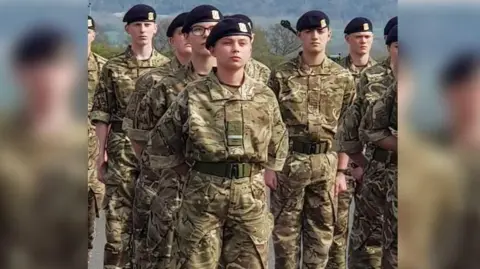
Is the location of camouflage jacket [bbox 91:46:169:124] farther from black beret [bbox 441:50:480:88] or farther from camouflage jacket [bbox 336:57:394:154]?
black beret [bbox 441:50:480:88]

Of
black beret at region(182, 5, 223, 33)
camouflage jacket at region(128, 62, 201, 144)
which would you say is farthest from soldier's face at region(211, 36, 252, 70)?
camouflage jacket at region(128, 62, 201, 144)

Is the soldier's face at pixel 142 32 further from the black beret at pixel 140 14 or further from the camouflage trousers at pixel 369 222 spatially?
the camouflage trousers at pixel 369 222

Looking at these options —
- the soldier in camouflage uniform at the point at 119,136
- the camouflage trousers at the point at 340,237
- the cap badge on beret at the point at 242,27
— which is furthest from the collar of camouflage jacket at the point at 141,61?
the cap badge on beret at the point at 242,27

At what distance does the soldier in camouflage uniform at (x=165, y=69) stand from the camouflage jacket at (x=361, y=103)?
31.0 inches

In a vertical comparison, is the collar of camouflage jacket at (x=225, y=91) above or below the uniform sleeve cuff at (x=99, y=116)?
above

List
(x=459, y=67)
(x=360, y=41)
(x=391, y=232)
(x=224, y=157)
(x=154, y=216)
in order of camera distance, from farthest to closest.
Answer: (x=360, y=41) < (x=154, y=216) < (x=391, y=232) < (x=224, y=157) < (x=459, y=67)

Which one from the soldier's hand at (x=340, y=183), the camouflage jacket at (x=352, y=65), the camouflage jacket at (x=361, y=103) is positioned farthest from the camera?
the camouflage jacket at (x=352, y=65)

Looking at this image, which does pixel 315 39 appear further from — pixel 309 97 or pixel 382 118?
pixel 382 118

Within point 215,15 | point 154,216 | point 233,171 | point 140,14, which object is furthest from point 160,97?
point 233,171

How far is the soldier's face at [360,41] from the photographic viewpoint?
16.0ft

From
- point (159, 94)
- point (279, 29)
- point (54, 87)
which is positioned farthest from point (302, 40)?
point (54, 87)

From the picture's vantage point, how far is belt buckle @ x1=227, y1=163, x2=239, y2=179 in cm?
335

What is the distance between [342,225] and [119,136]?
1.24 metres

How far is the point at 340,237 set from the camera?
15.9 ft
